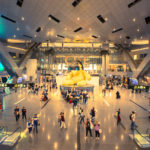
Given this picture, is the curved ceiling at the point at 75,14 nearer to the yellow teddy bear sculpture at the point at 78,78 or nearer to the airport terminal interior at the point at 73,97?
the airport terminal interior at the point at 73,97

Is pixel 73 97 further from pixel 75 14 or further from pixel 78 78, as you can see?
pixel 75 14

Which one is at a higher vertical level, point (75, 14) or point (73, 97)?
point (75, 14)

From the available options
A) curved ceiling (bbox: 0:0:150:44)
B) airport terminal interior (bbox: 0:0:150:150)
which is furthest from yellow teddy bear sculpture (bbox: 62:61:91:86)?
curved ceiling (bbox: 0:0:150:44)

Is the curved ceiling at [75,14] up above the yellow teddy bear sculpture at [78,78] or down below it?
above

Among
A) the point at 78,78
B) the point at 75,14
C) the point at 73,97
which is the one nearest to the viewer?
the point at 73,97

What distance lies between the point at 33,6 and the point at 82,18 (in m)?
6.52

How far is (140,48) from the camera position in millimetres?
31656

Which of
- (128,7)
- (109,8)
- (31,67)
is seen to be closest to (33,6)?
(109,8)

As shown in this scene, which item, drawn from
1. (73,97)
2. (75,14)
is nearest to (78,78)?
(73,97)

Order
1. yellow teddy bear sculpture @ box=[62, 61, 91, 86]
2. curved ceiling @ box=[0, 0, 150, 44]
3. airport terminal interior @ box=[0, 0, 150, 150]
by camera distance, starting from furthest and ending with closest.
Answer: yellow teddy bear sculpture @ box=[62, 61, 91, 86], curved ceiling @ box=[0, 0, 150, 44], airport terminal interior @ box=[0, 0, 150, 150]

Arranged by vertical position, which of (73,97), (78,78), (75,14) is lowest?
(73,97)

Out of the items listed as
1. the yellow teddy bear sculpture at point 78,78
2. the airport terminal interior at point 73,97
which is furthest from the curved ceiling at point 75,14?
the yellow teddy bear sculpture at point 78,78

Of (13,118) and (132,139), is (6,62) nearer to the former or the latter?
(13,118)

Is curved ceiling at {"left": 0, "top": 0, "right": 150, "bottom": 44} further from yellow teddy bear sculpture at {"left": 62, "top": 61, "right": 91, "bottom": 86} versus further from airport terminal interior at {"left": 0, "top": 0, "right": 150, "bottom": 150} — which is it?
yellow teddy bear sculpture at {"left": 62, "top": 61, "right": 91, "bottom": 86}
